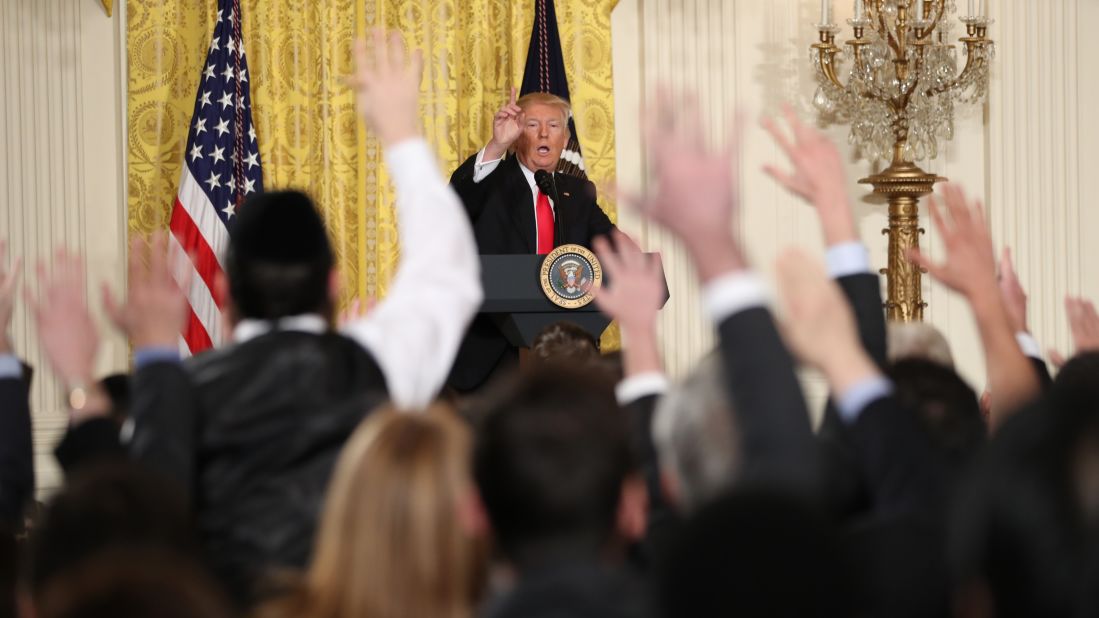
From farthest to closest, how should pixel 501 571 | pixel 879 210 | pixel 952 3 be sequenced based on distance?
pixel 879 210 < pixel 952 3 < pixel 501 571

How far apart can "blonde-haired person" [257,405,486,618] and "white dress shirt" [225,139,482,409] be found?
0.64 metres

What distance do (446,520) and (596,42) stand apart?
5974 millimetres

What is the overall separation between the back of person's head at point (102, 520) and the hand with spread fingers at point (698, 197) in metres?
0.71

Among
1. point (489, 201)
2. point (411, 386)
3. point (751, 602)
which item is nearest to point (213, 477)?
point (411, 386)

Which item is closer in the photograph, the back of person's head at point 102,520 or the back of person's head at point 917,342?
the back of person's head at point 102,520

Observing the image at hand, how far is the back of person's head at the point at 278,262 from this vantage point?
2.44 m

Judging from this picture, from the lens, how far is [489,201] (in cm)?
665

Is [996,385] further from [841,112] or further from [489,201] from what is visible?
[841,112]

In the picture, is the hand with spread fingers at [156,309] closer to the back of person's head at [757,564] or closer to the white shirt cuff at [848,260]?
the white shirt cuff at [848,260]

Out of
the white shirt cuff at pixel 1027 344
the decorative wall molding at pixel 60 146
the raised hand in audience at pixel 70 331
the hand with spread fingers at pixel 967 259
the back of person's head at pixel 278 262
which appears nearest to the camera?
the back of person's head at pixel 278 262

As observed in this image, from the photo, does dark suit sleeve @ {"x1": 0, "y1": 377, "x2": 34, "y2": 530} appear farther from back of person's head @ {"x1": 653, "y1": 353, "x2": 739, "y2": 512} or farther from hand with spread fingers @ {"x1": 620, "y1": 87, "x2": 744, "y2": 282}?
hand with spread fingers @ {"x1": 620, "y1": 87, "x2": 744, "y2": 282}

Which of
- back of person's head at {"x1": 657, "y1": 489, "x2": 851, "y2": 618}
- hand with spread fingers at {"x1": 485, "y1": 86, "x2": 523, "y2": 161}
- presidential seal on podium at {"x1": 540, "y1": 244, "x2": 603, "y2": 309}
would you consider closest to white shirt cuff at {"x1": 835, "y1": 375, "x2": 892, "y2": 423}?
back of person's head at {"x1": 657, "y1": 489, "x2": 851, "y2": 618}

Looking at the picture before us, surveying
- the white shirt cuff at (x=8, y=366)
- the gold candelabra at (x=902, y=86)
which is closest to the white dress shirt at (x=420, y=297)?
the white shirt cuff at (x=8, y=366)

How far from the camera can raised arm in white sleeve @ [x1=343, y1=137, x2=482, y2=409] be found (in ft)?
8.29
